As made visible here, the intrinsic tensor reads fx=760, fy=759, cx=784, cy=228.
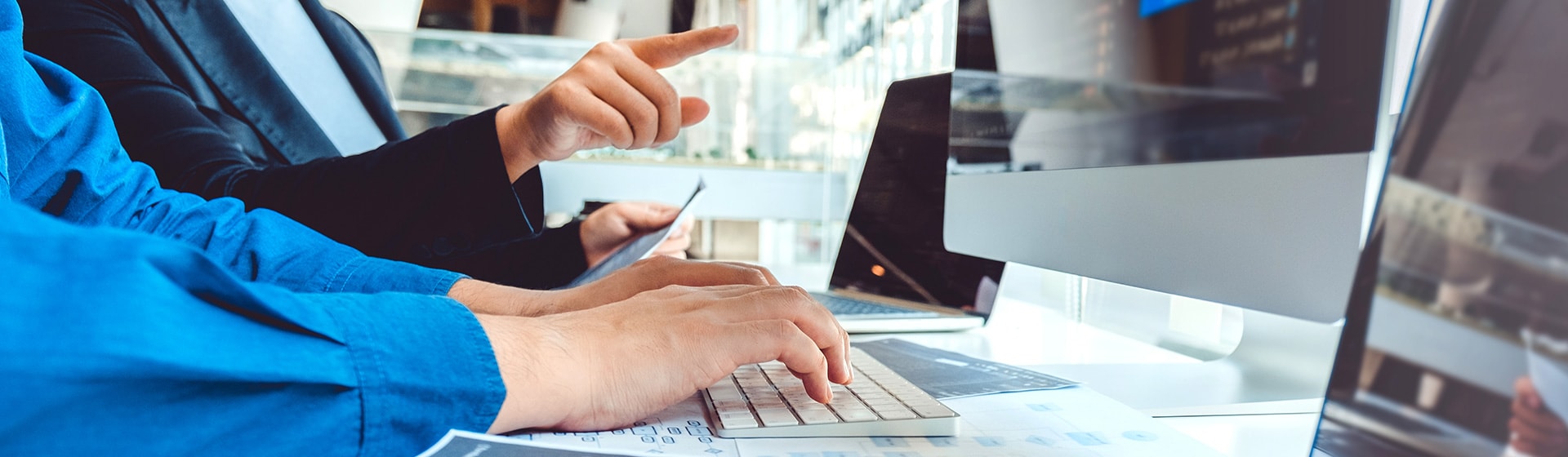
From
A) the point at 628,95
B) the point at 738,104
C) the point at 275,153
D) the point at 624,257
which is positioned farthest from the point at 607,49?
the point at 738,104

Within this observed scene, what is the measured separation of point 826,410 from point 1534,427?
0.80 ft

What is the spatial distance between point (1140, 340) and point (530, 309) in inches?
20.5

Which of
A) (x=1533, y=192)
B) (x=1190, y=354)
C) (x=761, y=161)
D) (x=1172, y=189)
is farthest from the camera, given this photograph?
(x=761, y=161)

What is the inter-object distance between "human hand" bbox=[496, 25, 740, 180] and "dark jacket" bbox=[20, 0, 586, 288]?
0.30 ft

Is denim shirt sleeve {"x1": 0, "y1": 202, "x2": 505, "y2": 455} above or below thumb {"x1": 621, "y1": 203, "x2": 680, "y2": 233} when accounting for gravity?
above

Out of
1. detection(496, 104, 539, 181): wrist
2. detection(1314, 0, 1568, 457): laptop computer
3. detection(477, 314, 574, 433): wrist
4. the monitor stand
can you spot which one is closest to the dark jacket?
detection(496, 104, 539, 181): wrist

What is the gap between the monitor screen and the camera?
30 cm

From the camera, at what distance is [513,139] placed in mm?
715

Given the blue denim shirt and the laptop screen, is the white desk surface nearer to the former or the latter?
the laptop screen

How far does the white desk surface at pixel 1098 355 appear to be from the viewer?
389mm

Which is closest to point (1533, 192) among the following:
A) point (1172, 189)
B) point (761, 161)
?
point (1172, 189)

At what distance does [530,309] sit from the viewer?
500 mm

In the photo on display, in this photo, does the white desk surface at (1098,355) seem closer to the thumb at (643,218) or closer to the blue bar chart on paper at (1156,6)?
the blue bar chart on paper at (1156,6)

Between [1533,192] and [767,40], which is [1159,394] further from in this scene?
[767,40]
